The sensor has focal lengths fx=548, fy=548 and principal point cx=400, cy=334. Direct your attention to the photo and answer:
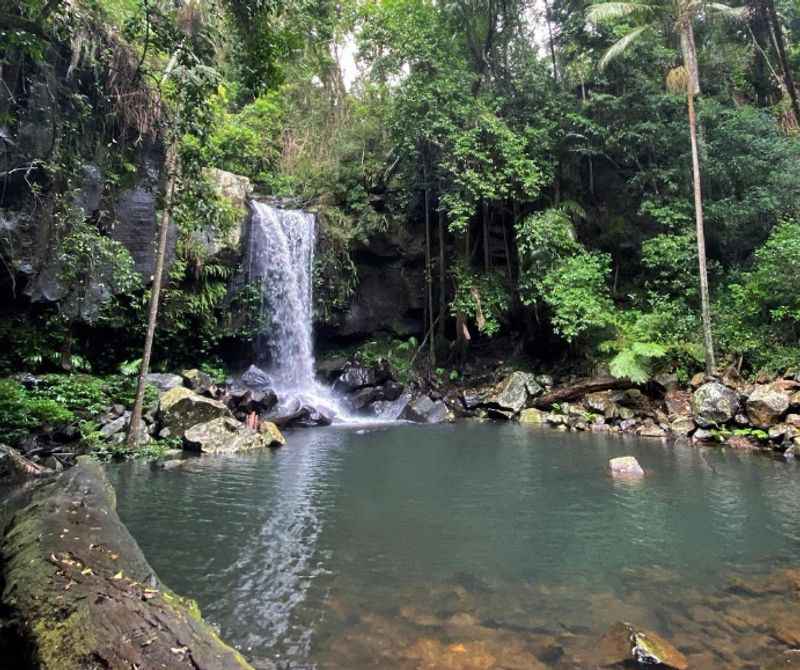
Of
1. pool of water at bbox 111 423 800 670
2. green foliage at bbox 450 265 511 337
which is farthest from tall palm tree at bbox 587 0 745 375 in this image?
green foliage at bbox 450 265 511 337

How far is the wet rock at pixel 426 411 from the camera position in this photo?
55.5 feet

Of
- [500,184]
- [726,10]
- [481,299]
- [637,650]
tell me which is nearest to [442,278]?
[481,299]

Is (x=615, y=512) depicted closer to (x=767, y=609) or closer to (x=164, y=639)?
(x=767, y=609)

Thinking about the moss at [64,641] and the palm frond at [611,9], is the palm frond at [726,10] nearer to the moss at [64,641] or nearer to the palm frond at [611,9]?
the palm frond at [611,9]

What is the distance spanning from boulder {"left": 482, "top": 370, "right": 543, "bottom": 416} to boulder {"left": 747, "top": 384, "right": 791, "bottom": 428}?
20.0 ft

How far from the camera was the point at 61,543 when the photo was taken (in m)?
3.63

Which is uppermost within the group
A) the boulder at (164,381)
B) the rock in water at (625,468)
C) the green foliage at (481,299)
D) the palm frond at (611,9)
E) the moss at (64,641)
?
the palm frond at (611,9)

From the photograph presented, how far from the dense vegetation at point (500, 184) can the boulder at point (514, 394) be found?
183 cm

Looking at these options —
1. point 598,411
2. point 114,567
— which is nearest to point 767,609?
point 114,567

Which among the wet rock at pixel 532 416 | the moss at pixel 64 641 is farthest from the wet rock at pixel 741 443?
the moss at pixel 64 641

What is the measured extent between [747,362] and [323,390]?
1246cm

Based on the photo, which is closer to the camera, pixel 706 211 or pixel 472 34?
pixel 706 211

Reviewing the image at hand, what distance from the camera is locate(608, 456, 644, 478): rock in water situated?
898 cm

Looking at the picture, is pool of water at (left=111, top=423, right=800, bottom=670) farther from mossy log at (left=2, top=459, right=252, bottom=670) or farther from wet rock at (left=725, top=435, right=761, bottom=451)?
wet rock at (left=725, top=435, right=761, bottom=451)
